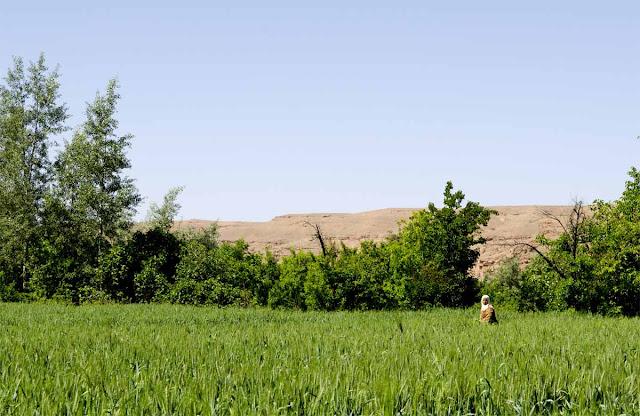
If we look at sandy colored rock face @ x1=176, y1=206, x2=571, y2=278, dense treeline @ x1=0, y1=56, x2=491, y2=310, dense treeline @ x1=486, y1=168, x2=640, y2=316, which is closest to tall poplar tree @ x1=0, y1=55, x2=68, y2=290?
dense treeline @ x1=0, y1=56, x2=491, y2=310

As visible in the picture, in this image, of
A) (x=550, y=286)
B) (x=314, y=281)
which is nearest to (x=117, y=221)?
(x=314, y=281)

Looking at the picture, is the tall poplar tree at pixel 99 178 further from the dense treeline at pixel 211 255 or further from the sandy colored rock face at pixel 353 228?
the sandy colored rock face at pixel 353 228

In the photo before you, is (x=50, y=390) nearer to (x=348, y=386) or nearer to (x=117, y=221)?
(x=348, y=386)

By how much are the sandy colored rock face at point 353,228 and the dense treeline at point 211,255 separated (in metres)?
78.5

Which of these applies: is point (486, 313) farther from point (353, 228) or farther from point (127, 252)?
point (353, 228)

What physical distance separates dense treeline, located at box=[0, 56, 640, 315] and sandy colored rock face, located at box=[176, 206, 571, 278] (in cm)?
7847

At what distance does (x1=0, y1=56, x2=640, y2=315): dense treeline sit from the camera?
3164 cm

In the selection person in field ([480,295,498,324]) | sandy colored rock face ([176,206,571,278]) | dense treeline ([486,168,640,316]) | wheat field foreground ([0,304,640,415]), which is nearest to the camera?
wheat field foreground ([0,304,640,415])

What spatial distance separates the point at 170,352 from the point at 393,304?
23.2 m

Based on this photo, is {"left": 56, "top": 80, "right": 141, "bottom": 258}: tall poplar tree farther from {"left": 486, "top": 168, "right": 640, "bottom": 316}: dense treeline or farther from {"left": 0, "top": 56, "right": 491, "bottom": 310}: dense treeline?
{"left": 486, "top": 168, "right": 640, "bottom": 316}: dense treeline

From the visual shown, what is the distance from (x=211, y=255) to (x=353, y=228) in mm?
114143

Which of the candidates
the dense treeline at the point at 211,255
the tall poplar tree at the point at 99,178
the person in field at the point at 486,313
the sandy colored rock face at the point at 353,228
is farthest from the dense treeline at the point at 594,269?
the sandy colored rock face at the point at 353,228

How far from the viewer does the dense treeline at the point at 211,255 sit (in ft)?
104

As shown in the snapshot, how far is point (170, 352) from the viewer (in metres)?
10.5
